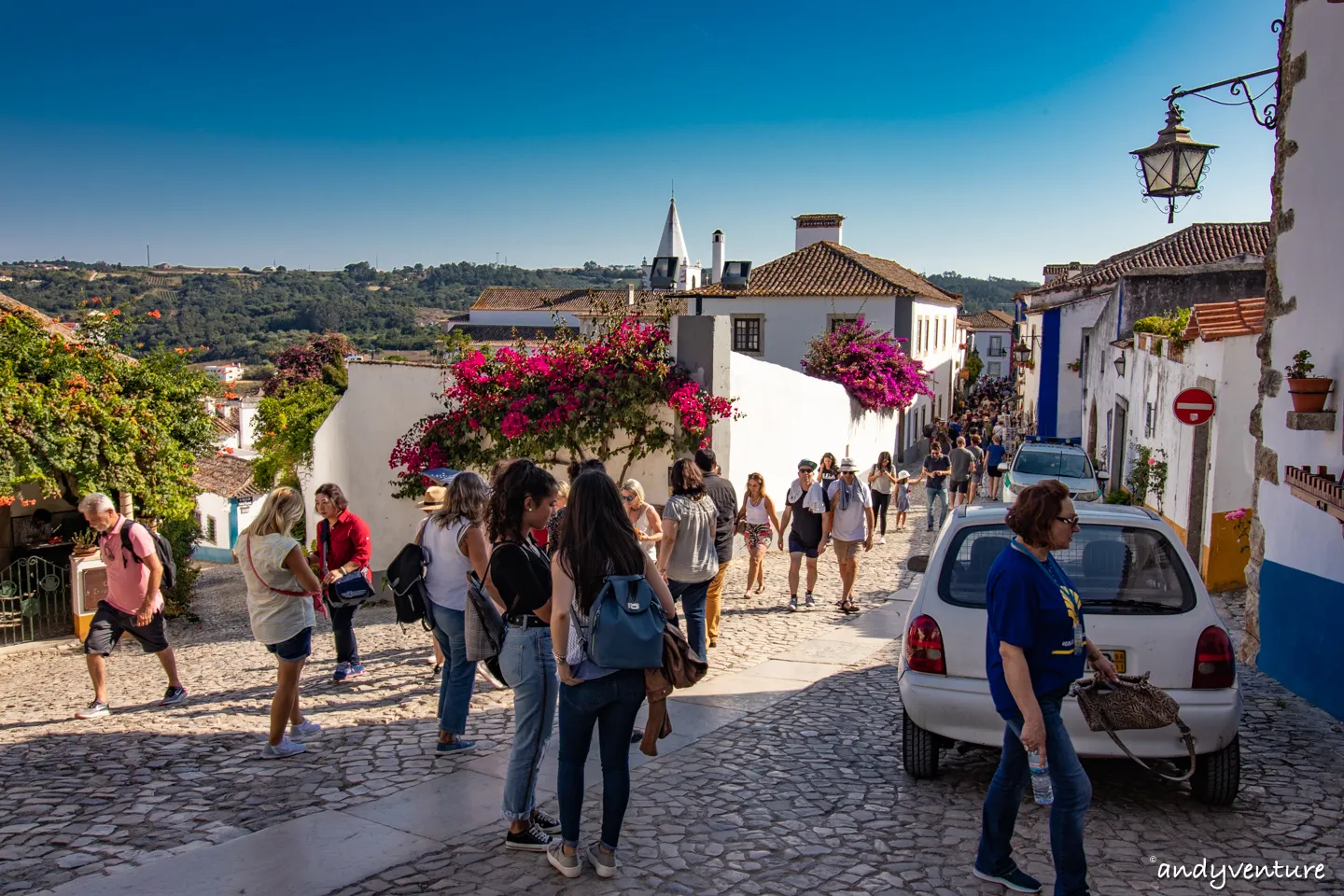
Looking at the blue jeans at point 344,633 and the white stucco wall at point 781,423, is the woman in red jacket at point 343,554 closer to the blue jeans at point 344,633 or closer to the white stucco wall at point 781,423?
the blue jeans at point 344,633

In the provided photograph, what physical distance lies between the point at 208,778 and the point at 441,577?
5.28 feet

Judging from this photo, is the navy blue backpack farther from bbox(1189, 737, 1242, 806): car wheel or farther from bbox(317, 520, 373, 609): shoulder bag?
bbox(317, 520, 373, 609): shoulder bag

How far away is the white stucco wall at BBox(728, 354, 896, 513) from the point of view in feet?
49.4

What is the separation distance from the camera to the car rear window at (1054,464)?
18.3 m

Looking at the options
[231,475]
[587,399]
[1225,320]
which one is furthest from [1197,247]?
[231,475]

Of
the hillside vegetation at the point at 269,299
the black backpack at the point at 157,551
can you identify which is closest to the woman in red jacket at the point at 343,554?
the black backpack at the point at 157,551

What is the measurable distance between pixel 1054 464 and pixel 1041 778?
15.6m

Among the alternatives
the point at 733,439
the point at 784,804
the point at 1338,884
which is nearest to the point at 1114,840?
the point at 1338,884

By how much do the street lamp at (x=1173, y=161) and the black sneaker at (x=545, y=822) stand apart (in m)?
8.01

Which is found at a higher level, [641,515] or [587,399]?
[587,399]

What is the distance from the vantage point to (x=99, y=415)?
1306 cm

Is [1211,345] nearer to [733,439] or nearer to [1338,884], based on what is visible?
[733,439]

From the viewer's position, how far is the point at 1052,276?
2303 inches

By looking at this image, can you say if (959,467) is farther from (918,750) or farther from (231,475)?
(231,475)
